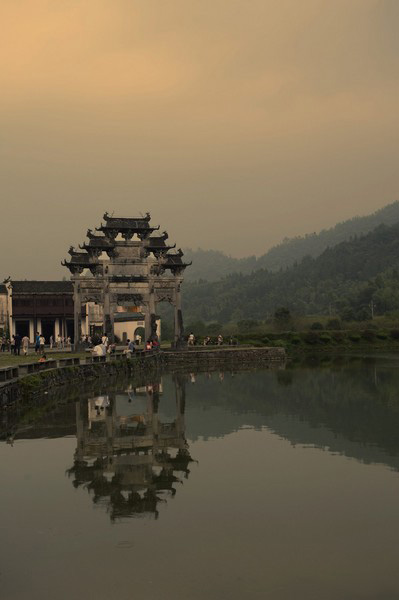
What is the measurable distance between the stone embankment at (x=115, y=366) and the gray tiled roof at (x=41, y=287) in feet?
64.0

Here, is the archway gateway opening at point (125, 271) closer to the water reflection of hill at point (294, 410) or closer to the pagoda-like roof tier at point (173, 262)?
the pagoda-like roof tier at point (173, 262)

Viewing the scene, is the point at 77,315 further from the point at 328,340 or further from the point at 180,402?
the point at 328,340

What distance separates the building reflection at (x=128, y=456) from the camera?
45.9 feet

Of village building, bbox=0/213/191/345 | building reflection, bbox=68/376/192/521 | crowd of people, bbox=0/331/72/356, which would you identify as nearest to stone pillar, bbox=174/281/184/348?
village building, bbox=0/213/191/345

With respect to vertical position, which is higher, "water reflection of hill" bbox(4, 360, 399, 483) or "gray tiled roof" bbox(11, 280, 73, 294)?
"gray tiled roof" bbox(11, 280, 73, 294)

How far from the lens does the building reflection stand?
13977mm

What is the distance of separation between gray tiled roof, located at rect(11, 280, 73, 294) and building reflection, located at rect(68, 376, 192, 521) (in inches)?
1949

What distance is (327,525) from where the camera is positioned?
11.8m

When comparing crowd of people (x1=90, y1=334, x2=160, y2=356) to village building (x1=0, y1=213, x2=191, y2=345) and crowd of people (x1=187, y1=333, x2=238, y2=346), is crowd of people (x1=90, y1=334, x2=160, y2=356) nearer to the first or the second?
village building (x1=0, y1=213, x2=191, y2=345)

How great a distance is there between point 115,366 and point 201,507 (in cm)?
3434

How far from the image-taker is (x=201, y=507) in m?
13.1

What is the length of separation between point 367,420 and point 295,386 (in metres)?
15.1

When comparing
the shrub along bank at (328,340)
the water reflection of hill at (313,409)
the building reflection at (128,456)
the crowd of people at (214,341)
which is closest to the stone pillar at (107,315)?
the crowd of people at (214,341)

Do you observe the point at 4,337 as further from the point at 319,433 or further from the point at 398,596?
the point at 398,596
